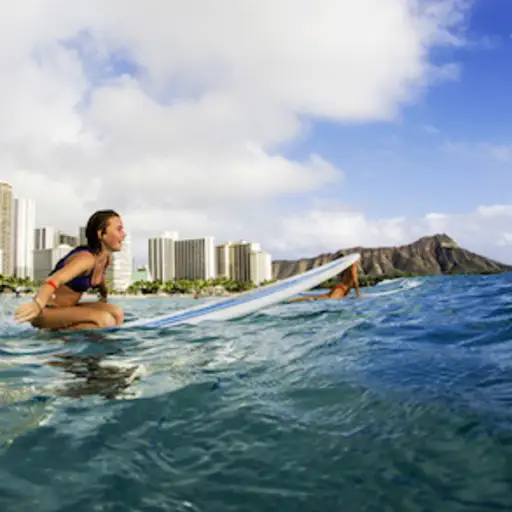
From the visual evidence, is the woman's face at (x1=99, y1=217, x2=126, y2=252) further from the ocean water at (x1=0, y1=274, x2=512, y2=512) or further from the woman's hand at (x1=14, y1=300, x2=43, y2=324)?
the ocean water at (x1=0, y1=274, x2=512, y2=512)

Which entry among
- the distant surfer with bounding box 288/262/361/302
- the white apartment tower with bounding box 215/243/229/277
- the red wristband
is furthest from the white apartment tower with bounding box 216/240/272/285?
the red wristband

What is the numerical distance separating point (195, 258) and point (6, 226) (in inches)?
2848

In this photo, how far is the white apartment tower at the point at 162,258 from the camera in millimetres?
191175

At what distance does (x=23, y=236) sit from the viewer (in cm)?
16912

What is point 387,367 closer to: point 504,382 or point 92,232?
point 504,382

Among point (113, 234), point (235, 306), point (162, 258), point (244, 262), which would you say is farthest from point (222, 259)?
point (113, 234)

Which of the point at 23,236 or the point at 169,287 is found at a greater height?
the point at 23,236

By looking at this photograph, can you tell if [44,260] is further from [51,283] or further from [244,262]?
[51,283]

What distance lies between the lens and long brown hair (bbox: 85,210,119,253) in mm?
7668

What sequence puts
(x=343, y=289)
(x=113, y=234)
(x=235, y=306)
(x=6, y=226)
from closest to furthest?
(x=113, y=234) < (x=235, y=306) < (x=343, y=289) < (x=6, y=226)

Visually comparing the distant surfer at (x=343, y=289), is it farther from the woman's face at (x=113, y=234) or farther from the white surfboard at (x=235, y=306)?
the woman's face at (x=113, y=234)

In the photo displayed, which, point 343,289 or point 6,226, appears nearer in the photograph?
point 343,289

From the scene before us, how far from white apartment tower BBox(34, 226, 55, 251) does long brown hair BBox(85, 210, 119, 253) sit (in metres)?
206

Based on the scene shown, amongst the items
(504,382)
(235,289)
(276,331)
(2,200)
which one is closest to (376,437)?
(504,382)
